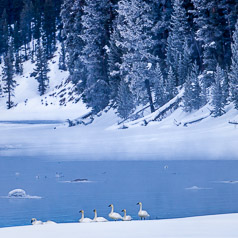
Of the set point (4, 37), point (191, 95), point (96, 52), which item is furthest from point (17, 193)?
point (4, 37)

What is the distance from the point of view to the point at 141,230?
27.9 feet

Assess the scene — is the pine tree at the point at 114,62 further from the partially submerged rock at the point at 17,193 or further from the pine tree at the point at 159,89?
the partially submerged rock at the point at 17,193

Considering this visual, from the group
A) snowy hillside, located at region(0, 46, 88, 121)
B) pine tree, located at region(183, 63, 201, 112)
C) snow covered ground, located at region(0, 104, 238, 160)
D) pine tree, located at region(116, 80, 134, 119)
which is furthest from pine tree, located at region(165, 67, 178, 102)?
snowy hillside, located at region(0, 46, 88, 121)

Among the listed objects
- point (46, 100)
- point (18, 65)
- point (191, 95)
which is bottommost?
point (191, 95)

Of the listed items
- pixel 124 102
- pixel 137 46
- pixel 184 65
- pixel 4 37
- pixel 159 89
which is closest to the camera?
pixel 184 65

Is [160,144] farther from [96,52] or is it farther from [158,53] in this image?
[96,52]

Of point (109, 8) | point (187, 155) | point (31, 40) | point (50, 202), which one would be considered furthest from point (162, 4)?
point (31, 40)

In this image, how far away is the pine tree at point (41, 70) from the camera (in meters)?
87.0

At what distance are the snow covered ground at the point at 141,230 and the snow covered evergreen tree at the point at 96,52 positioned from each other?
44.2 metres

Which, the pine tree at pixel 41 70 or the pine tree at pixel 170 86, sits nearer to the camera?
the pine tree at pixel 170 86

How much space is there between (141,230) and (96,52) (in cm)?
4648

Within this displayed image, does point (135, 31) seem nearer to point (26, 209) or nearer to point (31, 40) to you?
point (26, 209)

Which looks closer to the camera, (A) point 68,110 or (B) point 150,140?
(B) point 150,140

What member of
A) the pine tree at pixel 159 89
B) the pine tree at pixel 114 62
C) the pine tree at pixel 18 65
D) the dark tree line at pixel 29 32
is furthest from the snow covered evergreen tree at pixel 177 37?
the pine tree at pixel 18 65
